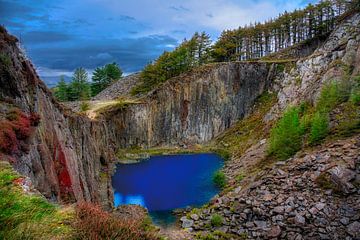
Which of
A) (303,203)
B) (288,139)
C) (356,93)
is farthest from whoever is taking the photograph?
(288,139)

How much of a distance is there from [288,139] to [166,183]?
1882cm

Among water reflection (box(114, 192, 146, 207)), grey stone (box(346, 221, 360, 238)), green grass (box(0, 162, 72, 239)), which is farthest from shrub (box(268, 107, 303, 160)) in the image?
green grass (box(0, 162, 72, 239))

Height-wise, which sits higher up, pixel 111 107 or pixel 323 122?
pixel 111 107

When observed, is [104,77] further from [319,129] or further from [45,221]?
[45,221]

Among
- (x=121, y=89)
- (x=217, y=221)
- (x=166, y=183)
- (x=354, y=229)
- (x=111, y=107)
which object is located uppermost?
(x=121, y=89)

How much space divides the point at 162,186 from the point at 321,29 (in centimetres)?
5976

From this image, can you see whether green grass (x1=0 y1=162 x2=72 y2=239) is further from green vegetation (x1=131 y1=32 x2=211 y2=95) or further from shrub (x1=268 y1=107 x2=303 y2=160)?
green vegetation (x1=131 y1=32 x2=211 y2=95)

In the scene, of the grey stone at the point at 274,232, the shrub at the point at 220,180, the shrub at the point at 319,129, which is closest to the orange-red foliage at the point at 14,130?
the grey stone at the point at 274,232

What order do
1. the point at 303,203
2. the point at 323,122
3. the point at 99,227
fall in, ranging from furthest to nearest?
the point at 323,122
the point at 303,203
the point at 99,227

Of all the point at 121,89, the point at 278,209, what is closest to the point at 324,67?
the point at 278,209

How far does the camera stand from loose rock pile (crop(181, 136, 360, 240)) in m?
20.7

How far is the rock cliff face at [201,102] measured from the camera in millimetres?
72375

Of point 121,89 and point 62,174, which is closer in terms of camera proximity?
point 62,174

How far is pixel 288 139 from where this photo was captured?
115ft
